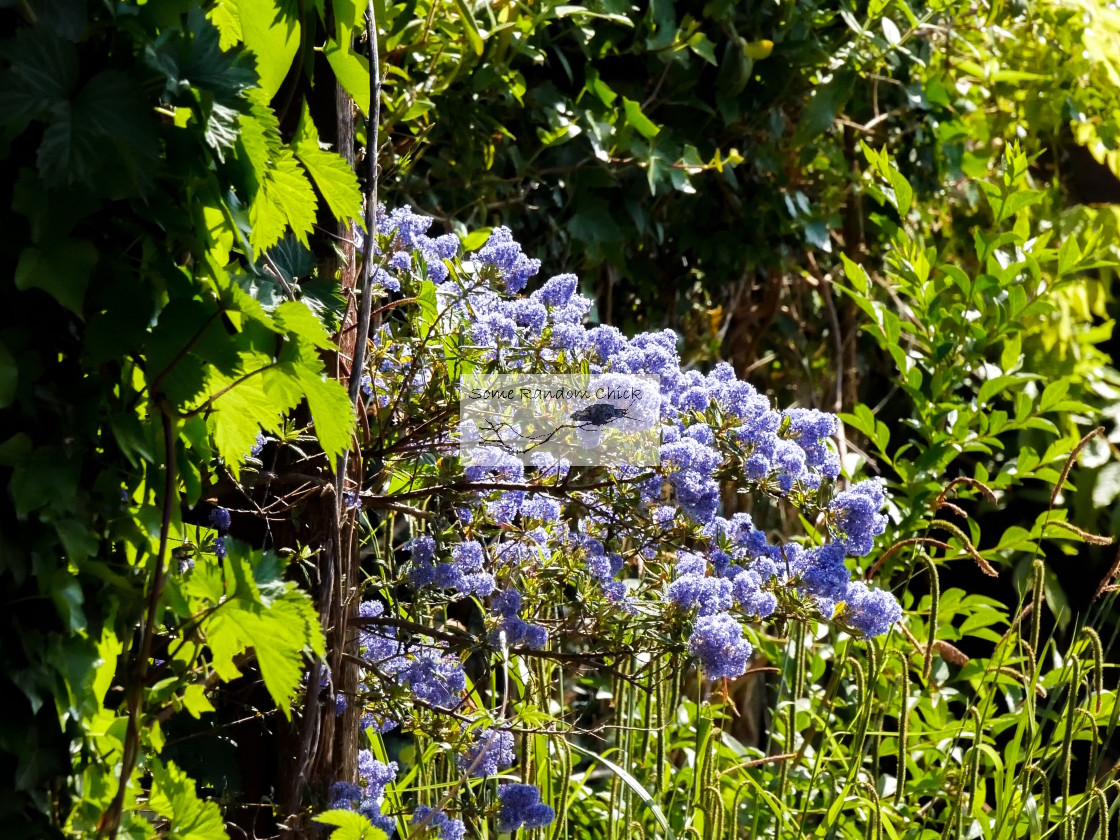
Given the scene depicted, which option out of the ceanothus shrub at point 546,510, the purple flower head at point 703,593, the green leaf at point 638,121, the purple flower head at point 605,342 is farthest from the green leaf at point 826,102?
the purple flower head at point 703,593

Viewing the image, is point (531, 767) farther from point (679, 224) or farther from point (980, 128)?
point (980, 128)

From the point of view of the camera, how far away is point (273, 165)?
985 millimetres

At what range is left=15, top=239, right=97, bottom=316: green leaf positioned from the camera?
0.82m

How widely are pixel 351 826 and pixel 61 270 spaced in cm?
58

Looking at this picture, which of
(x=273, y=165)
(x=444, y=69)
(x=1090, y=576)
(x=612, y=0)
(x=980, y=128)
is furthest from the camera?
(x=1090, y=576)

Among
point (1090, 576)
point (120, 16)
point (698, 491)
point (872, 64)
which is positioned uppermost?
point (872, 64)

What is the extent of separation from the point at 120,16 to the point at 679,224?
191cm


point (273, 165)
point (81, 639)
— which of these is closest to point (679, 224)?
point (273, 165)

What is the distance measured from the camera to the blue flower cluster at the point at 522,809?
4.26 ft

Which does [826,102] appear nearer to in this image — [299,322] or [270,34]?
[270,34]

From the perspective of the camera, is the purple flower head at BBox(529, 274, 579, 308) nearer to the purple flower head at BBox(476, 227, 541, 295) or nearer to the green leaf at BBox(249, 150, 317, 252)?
the purple flower head at BBox(476, 227, 541, 295)

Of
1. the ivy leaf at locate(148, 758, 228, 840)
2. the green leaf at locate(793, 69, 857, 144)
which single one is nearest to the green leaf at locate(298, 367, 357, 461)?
the ivy leaf at locate(148, 758, 228, 840)

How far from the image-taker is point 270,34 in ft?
3.48

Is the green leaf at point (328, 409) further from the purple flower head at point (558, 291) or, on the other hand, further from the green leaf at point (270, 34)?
the purple flower head at point (558, 291)
